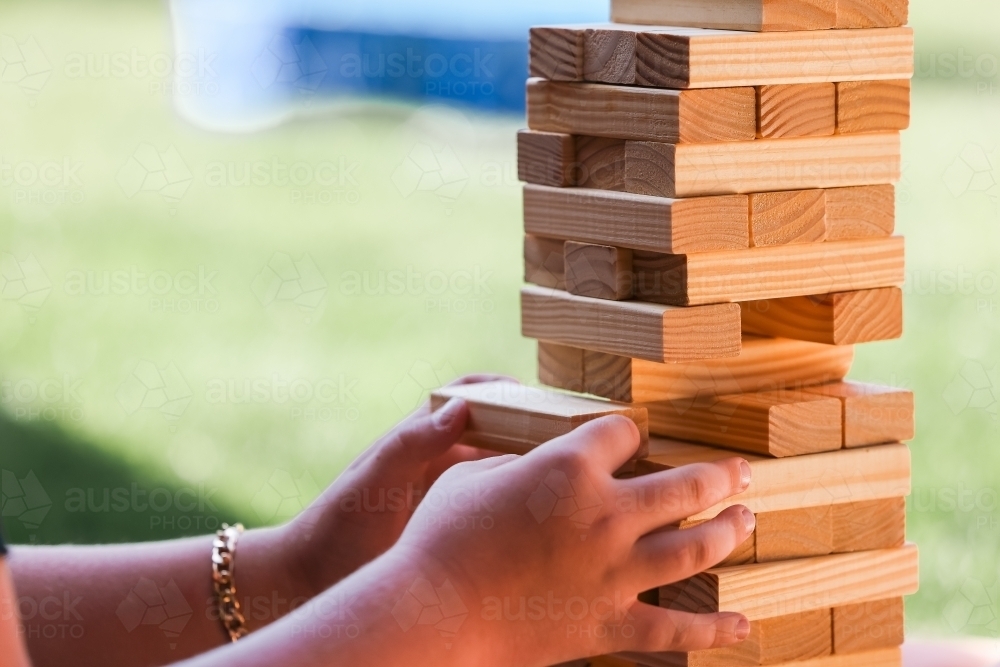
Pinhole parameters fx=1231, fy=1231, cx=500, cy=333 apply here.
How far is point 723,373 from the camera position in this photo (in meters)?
1.62

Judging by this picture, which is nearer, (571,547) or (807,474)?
(571,547)

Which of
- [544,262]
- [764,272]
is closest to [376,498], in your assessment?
[544,262]

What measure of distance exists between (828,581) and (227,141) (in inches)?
293

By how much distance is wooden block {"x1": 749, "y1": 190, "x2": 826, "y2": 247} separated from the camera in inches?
58.4

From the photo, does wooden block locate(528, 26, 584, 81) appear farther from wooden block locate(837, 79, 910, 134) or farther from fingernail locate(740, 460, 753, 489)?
fingernail locate(740, 460, 753, 489)

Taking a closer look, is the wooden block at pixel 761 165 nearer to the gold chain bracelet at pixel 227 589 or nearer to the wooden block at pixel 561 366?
the wooden block at pixel 561 366

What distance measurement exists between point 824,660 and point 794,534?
0.56ft

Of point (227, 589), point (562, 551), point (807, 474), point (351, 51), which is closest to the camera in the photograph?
point (562, 551)

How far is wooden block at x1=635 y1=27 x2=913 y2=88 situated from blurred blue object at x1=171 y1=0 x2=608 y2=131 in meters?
6.66

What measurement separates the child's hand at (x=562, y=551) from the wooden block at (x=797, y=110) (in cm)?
43

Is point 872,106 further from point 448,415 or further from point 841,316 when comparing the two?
point 448,415

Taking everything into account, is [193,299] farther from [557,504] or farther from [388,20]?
[557,504]

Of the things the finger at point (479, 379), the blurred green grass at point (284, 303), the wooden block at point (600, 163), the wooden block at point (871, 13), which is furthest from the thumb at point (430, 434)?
the blurred green grass at point (284, 303)

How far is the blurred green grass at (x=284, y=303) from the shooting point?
4590 mm
